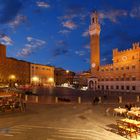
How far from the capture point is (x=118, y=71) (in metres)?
82.4

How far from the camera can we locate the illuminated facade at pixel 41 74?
12591 centimetres

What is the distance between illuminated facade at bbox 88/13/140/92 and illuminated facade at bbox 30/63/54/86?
4356cm

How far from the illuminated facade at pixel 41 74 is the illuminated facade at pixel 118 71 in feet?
143

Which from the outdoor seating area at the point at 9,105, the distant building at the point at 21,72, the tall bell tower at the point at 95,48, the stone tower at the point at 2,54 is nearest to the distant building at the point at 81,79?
the distant building at the point at 21,72

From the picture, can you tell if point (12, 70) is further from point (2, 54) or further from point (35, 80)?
point (35, 80)

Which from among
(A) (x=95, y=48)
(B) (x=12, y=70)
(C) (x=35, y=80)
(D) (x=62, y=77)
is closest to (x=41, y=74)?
(C) (x=35, y=80)

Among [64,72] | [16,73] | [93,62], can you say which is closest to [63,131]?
[93,62]

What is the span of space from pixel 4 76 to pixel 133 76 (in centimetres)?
5908

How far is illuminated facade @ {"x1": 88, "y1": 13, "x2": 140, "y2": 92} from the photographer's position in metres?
74.3

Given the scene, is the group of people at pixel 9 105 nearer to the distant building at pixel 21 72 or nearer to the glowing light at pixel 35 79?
the distant building at pixel 21 72

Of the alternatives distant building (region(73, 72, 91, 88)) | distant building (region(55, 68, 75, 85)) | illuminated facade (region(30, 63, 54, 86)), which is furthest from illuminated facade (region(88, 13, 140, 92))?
distant building (region(55, 68, 75, 85))

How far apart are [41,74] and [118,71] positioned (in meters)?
64.0

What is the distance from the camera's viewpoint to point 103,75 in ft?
296

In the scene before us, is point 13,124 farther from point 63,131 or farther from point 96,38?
point 96,38
